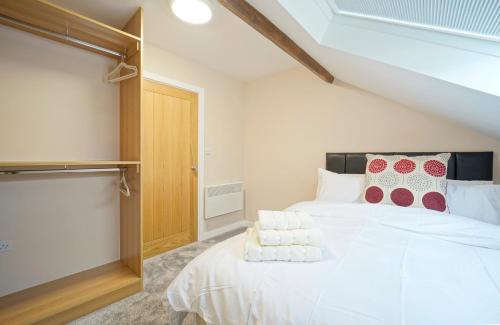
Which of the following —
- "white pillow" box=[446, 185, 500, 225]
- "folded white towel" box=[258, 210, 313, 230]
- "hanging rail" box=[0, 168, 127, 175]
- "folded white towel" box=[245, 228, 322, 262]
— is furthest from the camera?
"white pillow" box=[446, 185, 500, 225]

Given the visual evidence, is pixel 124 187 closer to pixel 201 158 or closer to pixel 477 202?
pixel 201 158

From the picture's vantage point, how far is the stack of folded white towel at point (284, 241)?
1.09 meters

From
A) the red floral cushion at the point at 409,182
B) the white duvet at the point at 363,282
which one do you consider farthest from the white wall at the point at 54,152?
the red floral cushion at the point at 409,182

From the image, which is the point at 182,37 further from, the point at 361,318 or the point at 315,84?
the point at 361,318

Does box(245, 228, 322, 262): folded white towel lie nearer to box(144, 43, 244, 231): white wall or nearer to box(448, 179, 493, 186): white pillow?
box(448, 179, 493, 186): white pillow

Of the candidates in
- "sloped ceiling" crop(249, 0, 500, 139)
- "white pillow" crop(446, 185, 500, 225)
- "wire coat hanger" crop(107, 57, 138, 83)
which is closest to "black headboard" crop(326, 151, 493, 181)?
"sloped ceiling" crop(249, 0, 500, 139)

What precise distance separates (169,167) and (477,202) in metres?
2.86

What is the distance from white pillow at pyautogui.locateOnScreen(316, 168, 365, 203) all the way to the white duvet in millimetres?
763

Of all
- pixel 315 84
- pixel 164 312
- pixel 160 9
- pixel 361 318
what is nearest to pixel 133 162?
pixel 164 312

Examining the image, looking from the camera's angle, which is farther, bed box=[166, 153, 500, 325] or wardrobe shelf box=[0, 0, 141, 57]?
wardrobe shelf box=[0, 0, 141, 57]

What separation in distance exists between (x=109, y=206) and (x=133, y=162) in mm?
618

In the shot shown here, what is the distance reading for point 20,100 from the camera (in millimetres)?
1649

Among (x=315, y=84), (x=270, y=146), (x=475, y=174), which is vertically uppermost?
(x=315, y=84)

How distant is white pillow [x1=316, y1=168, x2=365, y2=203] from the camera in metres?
2.23
